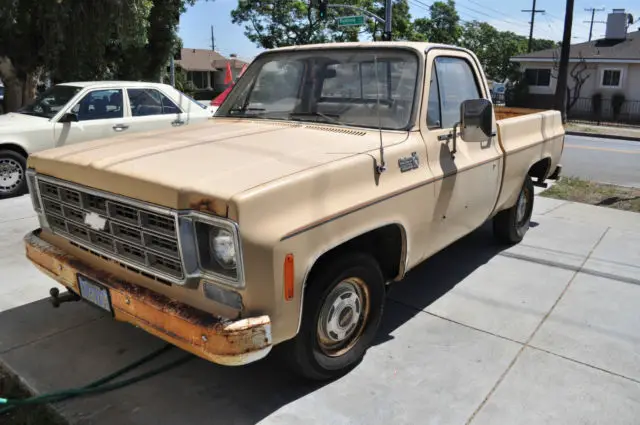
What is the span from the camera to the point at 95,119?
28.8ft

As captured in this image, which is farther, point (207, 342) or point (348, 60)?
point (348, 60)

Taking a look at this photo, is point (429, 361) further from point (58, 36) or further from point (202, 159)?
point (58, 36)

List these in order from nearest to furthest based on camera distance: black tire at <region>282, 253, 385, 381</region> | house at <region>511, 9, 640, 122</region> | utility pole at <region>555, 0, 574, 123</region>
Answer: black tire at <region>282, 253, 385, 381</region> < utility pole at <region>555, 0, 574, 123</region> < house at <region>511, 9, 640, 122</region>

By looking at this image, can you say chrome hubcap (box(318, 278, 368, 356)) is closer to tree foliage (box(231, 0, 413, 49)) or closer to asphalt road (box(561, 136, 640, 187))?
asphalt road (box(561, 136, 640, 187))

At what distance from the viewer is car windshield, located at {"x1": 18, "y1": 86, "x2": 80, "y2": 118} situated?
860cm

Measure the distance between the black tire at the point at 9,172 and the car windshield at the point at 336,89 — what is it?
4.89 m

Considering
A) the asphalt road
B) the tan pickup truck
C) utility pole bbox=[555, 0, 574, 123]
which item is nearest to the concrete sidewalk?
the tan pickup truck

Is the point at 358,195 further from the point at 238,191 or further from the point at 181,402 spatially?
the point at 181,402

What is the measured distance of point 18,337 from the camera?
396 centimetres

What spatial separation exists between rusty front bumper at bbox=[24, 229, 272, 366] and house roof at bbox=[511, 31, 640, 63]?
3384 centimetres

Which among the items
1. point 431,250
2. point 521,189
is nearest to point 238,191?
point 431,250

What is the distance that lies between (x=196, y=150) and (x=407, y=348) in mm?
1959

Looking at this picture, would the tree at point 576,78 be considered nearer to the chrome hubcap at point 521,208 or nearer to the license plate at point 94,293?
the chrome hubcap at point 521,208

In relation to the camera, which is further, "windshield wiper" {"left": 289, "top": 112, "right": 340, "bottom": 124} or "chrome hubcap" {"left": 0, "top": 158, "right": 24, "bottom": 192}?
"chrome hubcap" {"left": 0, "top": 158, "right": 24, "bottom": 192}
